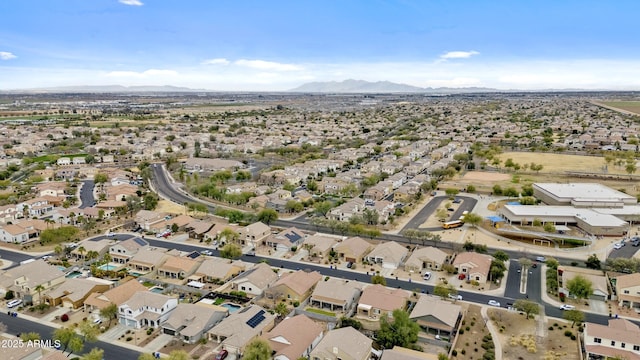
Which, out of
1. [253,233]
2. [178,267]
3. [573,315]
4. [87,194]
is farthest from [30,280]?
[573,315]

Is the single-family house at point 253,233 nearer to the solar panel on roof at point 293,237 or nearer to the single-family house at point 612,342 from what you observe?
the solar panel on roof at point 293,237

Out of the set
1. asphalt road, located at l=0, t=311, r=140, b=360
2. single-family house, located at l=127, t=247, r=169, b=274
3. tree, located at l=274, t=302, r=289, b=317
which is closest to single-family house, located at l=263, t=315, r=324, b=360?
tree, located at l=274, t=302, r=289, b=317

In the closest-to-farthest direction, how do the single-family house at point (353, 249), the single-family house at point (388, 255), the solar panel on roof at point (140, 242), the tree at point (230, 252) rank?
the single-family house at point (388, 255)
the tree at point (230, 252)
the single-family house at point (353, 249)
the solar panel on roof at point (140, 242)

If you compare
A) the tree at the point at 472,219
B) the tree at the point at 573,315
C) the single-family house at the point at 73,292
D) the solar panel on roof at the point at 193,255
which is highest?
the tree at the point at 472,219

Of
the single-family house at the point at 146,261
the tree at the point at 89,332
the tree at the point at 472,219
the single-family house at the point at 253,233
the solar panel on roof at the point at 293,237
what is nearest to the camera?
the tree at the point at 89,332

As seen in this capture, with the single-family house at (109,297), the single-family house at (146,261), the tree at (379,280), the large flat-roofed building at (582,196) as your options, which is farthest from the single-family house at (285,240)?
the large flat-roofed building at (582,196)

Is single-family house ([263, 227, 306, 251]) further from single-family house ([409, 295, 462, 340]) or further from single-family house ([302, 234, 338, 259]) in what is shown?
single-family house ([409, 295, 462, 340])
